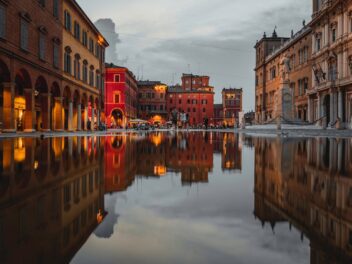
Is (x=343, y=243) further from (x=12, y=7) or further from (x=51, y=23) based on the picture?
(x=51, y=23)

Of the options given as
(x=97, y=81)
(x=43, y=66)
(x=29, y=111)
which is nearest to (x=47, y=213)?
(x=29, y=111)

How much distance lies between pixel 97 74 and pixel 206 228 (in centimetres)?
5255

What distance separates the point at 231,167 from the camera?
772 cm

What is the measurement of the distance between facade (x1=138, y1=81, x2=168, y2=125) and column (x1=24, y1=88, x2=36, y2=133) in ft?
270

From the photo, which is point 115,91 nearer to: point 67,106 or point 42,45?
point 67,106

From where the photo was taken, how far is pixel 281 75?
39.5 meters

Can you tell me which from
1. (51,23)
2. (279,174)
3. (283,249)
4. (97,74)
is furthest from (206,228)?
(97,74)

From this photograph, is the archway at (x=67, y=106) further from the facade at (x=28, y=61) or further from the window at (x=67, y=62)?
the facade at (x=28, y=61)

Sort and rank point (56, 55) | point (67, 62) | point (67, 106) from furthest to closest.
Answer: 1. point (67, 106)
2. point (67, 62)
3. point (56, 55)

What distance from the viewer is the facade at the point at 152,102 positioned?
11106 centimetres

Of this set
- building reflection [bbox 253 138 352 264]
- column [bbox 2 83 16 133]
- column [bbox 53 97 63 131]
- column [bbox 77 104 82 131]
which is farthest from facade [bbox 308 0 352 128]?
building reflection [bbox 253 138 352 264]

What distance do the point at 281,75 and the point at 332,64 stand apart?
35.6ft

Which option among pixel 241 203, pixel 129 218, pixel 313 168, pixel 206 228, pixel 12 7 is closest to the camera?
pixel 206 228

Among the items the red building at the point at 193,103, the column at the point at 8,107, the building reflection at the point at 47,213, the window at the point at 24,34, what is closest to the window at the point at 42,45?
the window at the point at 24,34
